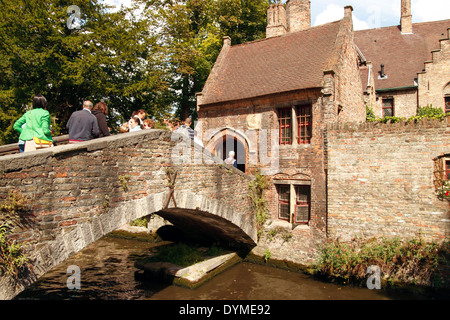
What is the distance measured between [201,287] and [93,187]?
629 centimetres

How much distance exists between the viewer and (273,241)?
12.6 m

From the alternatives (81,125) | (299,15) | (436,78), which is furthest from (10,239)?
(436,78)

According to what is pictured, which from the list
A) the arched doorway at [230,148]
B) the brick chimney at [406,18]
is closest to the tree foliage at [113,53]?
the arched doorway at [230,148]

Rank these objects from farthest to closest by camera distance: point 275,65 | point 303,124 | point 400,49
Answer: point 400,49 < point 275,65 < point 303,124

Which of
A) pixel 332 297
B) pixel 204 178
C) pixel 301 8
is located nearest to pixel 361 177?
pixel 332 297

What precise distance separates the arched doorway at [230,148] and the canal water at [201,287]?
448 centimetres

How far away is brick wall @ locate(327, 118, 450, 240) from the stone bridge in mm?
4649

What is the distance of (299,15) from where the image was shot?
17172 mm

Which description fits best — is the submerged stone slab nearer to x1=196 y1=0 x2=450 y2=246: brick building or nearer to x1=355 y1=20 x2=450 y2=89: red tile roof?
x1=196 y1=0 x2=450 y2=246: brick building

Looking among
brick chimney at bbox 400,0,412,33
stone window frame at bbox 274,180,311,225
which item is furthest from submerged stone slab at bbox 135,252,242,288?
brick chimney at bbox 400,0,412,33

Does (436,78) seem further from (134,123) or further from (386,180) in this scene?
(134,123)

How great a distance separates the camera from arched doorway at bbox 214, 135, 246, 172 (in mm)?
14086
